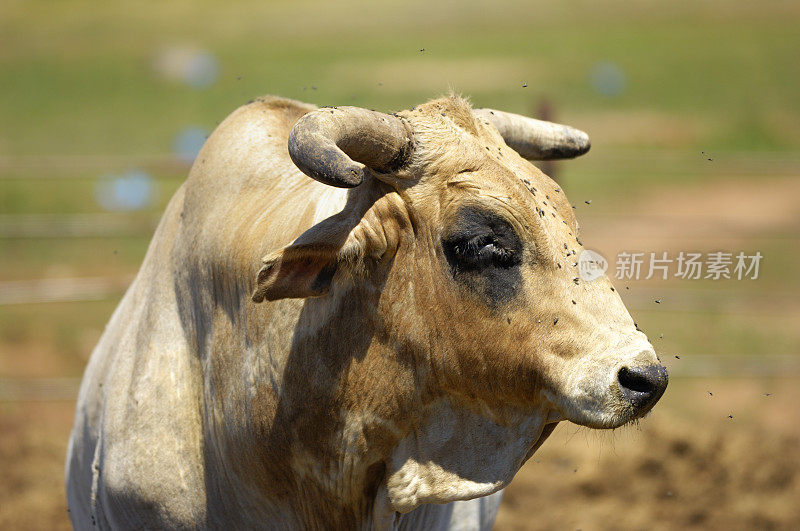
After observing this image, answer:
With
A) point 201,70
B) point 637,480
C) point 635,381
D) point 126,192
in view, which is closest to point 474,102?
point 635,381

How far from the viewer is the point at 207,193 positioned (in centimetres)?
394

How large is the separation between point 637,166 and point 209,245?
17269mm

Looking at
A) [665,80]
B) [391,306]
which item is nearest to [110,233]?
[391,306]

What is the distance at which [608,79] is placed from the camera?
2939cm

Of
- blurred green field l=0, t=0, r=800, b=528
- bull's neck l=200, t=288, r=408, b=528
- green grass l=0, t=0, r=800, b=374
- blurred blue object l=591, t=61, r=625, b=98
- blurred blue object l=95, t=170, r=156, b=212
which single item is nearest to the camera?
bull's neck l=200, t=288, r=408, b=528

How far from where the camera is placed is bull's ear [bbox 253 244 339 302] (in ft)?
10.3

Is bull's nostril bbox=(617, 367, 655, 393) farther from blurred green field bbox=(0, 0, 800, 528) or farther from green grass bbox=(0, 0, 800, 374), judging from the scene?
green grass bbox=(0, 0, 800, 374)

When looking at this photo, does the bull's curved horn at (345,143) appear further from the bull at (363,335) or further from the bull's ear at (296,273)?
the bull's ear at (296,273)

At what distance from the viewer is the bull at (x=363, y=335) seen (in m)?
3.12

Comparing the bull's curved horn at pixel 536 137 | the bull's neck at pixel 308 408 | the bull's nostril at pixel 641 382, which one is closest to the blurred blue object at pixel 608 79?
the bull's curved horn at pixel 536 137

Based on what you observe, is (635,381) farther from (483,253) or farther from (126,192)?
(126,192)

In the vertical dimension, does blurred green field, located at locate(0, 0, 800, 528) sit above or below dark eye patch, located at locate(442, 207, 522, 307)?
below

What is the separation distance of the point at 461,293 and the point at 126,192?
51.2 feet

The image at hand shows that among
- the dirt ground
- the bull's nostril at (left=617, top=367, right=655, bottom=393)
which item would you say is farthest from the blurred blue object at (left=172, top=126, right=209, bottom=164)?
the bull's nostril at (left=617, top=367, right=655, bottom=393)
